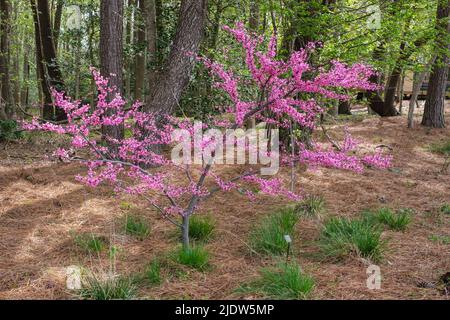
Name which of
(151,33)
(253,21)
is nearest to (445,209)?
(151,33)

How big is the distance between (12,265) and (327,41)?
5595mm

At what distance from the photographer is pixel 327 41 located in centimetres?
690

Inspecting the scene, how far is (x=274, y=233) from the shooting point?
167 inches

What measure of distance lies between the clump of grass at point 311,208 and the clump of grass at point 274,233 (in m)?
0.30

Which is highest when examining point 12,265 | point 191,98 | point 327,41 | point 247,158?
point 327,41

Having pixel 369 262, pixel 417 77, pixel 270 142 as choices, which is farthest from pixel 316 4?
pixel 417 77

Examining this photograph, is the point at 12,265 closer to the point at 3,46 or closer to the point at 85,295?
the point at 85,295

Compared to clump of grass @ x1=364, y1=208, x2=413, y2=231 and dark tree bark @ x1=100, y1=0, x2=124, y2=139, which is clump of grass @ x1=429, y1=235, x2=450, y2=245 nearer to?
clump of grass @ x1=364, y1=208, x2=413, y2=231

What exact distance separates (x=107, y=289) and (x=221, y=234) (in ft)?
5.72

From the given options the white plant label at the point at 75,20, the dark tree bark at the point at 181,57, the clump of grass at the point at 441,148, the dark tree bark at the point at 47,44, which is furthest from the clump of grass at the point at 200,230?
the dark tree bark at the point at 47,44

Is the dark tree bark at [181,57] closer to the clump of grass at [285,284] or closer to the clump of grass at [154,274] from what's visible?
the clump of grass at [154,274]

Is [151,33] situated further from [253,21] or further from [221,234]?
[221,234]

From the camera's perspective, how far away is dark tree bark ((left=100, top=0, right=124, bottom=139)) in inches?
270
